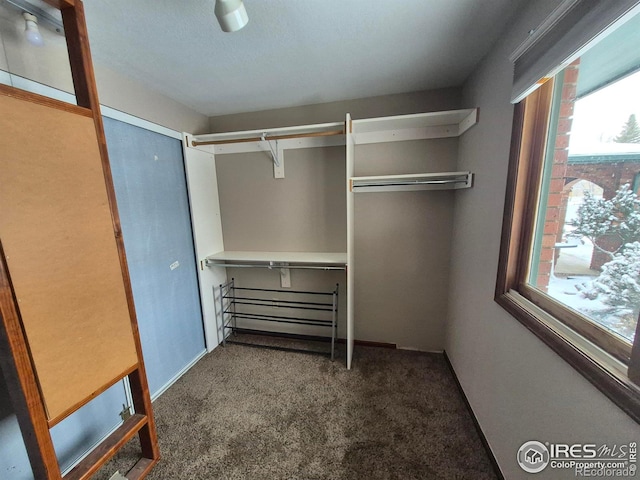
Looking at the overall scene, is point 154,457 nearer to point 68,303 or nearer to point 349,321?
point 68,303

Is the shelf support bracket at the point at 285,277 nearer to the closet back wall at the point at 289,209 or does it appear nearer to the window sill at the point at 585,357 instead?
the closet back wall at the point at 289,209

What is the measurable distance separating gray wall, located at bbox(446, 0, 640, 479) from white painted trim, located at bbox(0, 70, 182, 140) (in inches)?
91.2

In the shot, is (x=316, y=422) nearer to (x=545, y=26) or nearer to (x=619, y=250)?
(x=619, y=250)

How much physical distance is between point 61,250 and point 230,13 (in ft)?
3.97

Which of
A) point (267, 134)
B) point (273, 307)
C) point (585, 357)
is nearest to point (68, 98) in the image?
point (267, 134)

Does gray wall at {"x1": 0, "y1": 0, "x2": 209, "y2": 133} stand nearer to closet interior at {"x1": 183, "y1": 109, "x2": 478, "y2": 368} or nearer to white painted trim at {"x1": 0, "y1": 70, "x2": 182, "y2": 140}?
white painted trim at {"x1": 0, "y1": 70, "x2": 182, "y2": 140}

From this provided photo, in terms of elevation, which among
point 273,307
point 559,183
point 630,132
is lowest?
point 273,307

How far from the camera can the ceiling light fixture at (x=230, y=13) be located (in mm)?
950

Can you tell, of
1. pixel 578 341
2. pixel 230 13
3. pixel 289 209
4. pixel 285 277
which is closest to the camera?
pixel 578 341

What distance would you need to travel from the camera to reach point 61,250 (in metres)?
1.03

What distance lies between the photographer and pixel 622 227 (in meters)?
0.77

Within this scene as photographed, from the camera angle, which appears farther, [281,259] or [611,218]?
[281,259]

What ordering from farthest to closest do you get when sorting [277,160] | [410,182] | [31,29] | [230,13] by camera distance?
1. [277,160]
2. [410,182]
3. [31,29]
4. [230,13]

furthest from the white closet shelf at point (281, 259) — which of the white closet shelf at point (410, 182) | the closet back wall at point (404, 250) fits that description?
the white closet shelf at point (410, 182)
